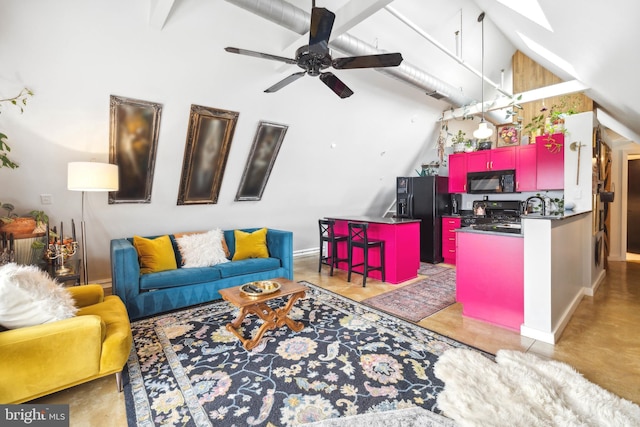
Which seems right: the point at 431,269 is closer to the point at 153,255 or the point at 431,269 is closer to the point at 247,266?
the point at 247,266

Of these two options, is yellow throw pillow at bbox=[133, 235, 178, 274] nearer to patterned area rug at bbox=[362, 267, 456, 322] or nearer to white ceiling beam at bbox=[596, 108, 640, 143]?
patterned area rug at bbox=[362, 267, 456, 322]

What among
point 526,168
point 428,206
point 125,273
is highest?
point 526,168

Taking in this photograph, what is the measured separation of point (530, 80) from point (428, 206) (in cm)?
287

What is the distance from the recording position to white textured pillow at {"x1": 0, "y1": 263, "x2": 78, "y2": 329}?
66.2 inches

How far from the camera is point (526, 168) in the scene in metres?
4.95

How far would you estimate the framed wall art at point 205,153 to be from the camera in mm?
3768

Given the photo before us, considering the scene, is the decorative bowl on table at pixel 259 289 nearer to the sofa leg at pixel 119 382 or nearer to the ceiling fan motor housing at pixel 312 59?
the sofa leg at pixel 119 382

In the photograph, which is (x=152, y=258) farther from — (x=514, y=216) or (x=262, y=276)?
(x=514, y=216)

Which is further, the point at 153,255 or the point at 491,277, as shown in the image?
the point at 153,255

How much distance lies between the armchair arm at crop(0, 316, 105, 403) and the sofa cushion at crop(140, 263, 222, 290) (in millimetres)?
1417

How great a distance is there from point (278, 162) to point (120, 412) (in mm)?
3708

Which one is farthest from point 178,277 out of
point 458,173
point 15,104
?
point 458,173

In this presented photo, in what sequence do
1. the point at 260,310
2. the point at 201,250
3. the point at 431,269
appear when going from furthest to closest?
the point at 431,269
the point at 201,250
the point at 260,310

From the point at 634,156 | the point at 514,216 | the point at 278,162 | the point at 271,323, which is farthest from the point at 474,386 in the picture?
the point at 634,156
